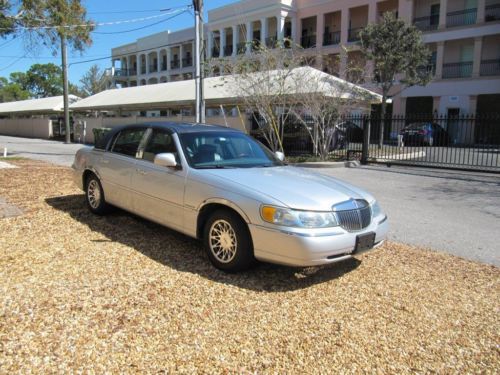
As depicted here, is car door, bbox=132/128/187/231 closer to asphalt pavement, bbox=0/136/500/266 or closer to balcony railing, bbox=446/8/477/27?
asphalt pavement, bbox=0/136/500/266

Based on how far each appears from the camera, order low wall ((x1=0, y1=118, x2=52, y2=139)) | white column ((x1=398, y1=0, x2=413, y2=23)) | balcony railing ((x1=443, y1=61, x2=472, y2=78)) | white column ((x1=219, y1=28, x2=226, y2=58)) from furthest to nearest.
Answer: white column ((x1=219, y1=28, x2=226, y2=58)) < low wall ((x1=0, y1=118, x2=52, y2=139)) < white column ((x1=398, y1=0, x2=413, y2=23)) < balcony railing ((x1=443, y1=61, x2=472, y2=78))

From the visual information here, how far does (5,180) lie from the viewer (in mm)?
10047

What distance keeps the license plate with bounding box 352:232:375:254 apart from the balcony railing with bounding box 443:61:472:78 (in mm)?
31933

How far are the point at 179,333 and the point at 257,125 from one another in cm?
1894

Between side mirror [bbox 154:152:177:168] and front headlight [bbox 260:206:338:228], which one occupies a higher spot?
side mirror [bbox 154:152:177:168]

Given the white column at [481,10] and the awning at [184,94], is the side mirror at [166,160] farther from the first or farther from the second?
the white column at [481,10]

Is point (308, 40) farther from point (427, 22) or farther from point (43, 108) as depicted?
point (43, 108)

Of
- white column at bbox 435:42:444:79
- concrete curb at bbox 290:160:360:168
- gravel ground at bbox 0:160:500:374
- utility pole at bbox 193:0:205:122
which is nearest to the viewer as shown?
gravel ground at bbox 0:160:500:374

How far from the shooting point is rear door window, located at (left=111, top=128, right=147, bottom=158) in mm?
6062

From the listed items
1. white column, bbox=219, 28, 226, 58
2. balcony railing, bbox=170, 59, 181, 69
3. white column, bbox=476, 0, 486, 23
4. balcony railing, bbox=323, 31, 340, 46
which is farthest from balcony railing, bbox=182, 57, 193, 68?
white column, bbox=476, 0, 486, 23

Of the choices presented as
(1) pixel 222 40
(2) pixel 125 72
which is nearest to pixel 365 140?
(1) pixel 222 40

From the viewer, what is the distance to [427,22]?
3366 centimetres

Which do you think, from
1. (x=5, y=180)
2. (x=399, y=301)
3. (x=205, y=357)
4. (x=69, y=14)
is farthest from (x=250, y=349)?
(x=69, y=14)

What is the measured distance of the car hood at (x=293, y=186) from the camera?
13.9 feet
